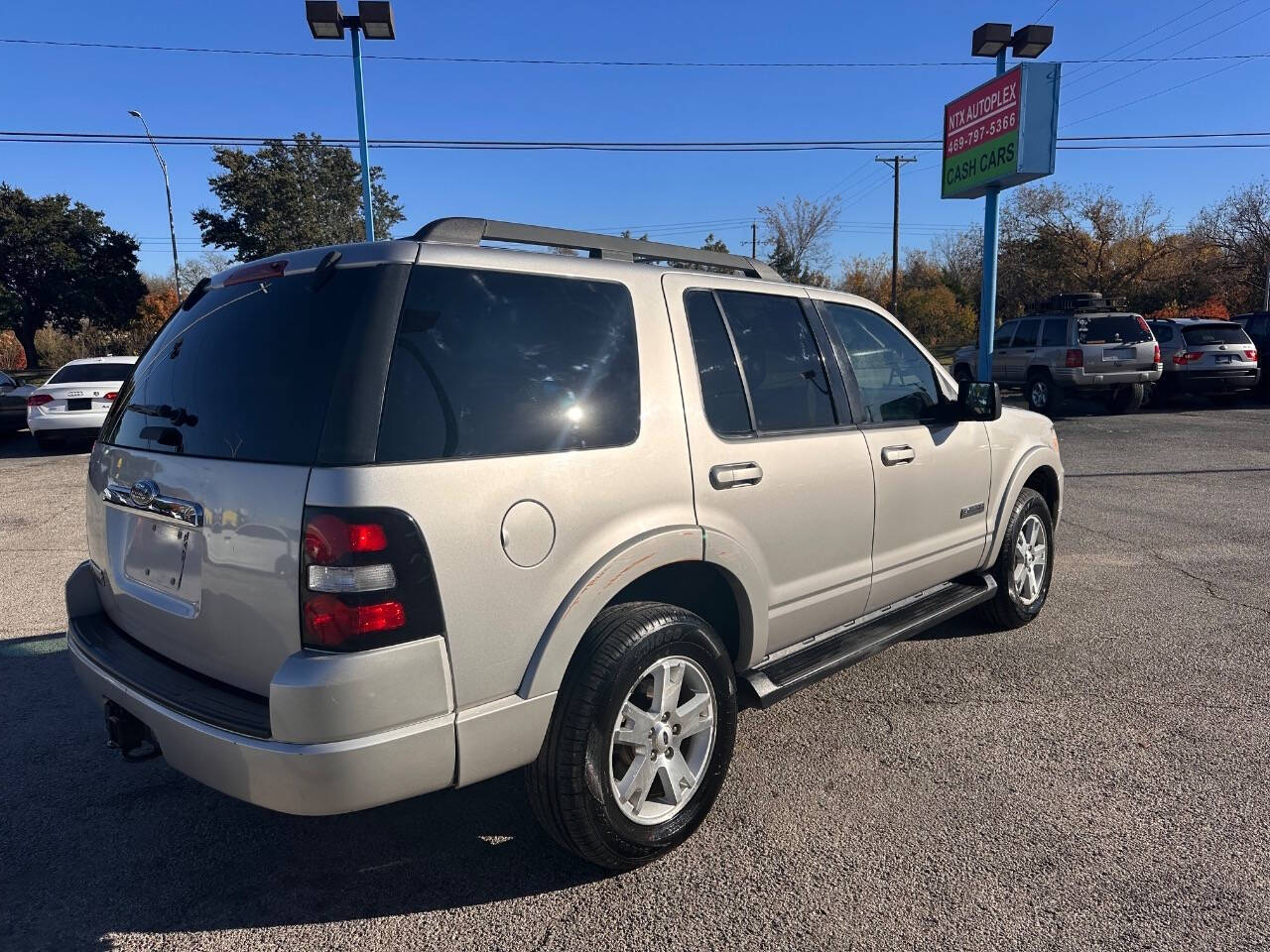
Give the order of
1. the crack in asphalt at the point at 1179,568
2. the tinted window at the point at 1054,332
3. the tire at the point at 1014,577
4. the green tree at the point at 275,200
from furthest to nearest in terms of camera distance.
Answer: the green tree at the point at 275,200 → the tinted window at the point at 1054,332 → the crack in asphalt at the point at 1179,568 → the tire at the point at 1014,577

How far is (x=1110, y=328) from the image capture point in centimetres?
1588

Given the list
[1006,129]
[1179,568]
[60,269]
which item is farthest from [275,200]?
[1179,568]

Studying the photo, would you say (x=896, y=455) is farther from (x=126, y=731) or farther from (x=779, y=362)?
(x=126, y=731)

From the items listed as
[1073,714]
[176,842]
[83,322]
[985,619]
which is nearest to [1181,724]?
[1073,714]

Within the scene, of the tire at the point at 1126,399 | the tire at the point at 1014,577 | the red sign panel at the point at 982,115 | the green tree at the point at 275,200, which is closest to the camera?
the tire at the point at 1014,577

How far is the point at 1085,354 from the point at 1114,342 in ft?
2.09

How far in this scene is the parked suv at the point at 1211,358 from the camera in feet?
55.0

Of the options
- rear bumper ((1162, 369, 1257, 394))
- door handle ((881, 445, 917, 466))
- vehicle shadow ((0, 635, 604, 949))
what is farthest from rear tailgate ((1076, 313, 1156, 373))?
vehicle shadow ((0, 635, 604, 949))

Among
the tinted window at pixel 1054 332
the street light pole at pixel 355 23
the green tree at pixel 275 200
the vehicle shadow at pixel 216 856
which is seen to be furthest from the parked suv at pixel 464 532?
the green tree at pixel 275 200

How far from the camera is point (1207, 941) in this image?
93.0 inches

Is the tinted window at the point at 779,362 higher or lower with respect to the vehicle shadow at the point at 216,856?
higher

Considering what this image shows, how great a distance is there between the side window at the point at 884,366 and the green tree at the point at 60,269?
43.7 m

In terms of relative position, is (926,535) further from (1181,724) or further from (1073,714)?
(1181,724)

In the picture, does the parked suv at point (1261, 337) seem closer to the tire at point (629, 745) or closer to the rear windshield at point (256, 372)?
the tire at point (629, 745)
